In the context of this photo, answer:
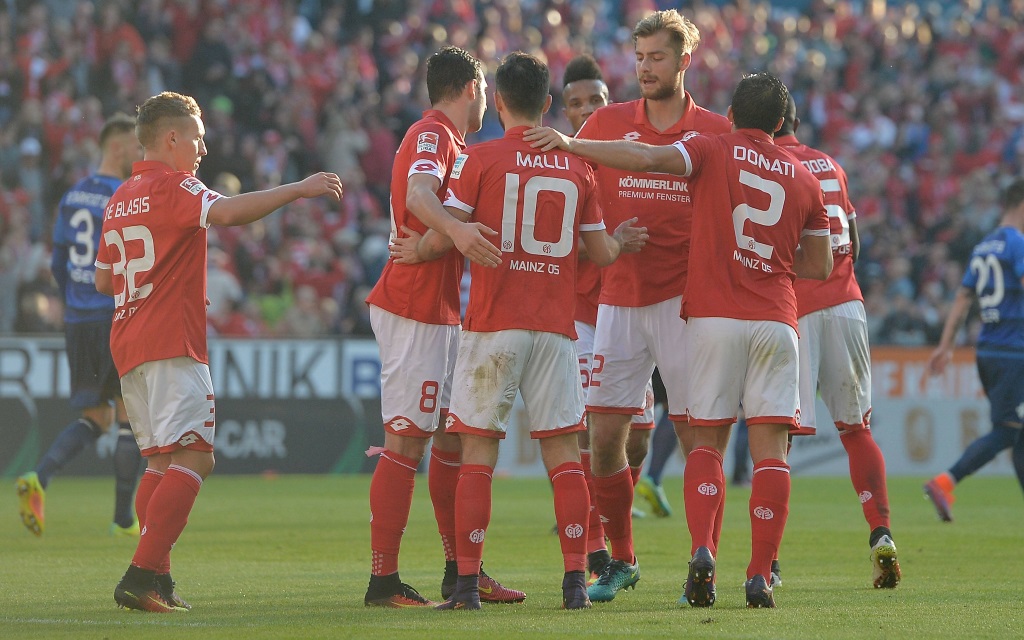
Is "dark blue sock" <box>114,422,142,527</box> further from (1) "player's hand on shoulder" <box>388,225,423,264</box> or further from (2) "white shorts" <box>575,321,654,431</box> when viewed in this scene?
(1) "player's hand on shoulder" <box>388,225,423,264</box>

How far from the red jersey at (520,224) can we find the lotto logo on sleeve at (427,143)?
259 mm

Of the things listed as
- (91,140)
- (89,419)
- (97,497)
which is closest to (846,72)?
(91,140)

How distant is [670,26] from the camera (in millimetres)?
7102

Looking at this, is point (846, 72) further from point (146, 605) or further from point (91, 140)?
point (146, 605)

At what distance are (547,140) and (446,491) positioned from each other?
184 cm

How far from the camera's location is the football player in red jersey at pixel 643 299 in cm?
725

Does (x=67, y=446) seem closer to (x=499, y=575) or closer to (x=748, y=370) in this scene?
(x=499, y=575)

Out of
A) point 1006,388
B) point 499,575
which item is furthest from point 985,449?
point 499,575

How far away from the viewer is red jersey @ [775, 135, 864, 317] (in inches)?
315

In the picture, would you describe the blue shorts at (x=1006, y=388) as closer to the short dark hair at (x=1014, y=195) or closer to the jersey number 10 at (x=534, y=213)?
the short dark hair at (x=1014, y=195)

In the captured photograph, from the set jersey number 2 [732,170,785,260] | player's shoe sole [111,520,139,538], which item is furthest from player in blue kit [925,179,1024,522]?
player's shoe sole [111,520,139,538]

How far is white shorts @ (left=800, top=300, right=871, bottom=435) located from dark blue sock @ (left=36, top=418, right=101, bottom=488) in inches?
215

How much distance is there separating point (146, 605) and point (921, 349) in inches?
501

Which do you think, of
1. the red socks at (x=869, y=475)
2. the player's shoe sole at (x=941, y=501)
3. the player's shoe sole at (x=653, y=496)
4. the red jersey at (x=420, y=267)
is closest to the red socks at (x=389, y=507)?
the red jersey at (x=420, y=267)
